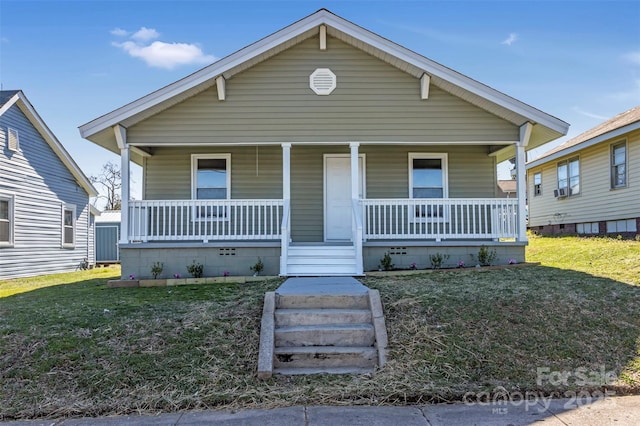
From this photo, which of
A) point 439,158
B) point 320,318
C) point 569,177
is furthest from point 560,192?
point 320,318

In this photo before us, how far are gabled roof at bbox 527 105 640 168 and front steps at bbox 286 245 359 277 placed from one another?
Result: 9.36 meters

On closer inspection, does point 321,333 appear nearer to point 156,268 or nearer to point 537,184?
point 156,268

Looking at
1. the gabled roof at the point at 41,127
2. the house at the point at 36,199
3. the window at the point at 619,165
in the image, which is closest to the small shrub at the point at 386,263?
the window at the point at 619,165

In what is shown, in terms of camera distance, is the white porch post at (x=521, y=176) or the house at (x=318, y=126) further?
the white porch post at (x=521, y=176)

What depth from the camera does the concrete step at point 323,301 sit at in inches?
227

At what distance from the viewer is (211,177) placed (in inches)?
435

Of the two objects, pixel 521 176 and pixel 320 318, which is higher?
pixel 521 176

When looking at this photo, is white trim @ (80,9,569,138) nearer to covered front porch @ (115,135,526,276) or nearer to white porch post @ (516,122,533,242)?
white porch post @ (516,122,533,242)

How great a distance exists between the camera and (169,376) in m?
4.33

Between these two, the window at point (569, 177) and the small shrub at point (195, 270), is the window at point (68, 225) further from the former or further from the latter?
the window at point (569, 177)

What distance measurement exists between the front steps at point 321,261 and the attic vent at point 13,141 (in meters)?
10.4

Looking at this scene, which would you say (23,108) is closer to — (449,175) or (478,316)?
(449,175)

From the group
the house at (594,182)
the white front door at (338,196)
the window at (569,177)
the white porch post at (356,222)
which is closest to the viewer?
the white porch post at (356,222)

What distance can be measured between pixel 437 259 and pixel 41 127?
46.4 feet
